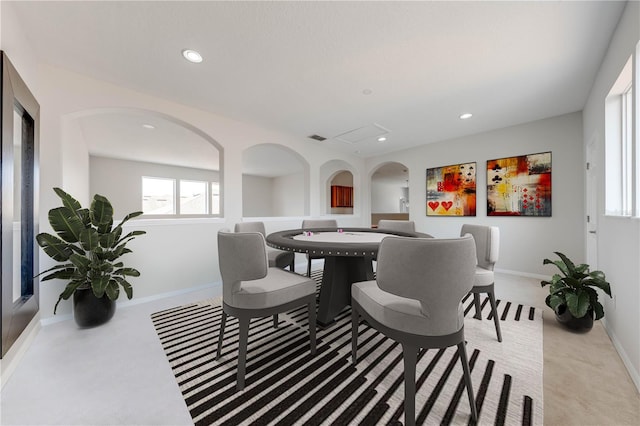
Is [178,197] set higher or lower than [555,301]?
higher

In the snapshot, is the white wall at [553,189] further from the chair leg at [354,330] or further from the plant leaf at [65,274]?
the plant leaf at [65,274]

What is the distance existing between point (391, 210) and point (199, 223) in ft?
30.1

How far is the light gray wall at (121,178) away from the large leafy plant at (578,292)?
335 inches

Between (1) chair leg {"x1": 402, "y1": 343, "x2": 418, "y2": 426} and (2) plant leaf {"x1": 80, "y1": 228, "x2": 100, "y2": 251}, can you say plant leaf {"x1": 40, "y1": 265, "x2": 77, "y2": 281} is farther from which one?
(1) chair leg {"x1": 402, "y1": 343, "x2": 418, "y2": 426}

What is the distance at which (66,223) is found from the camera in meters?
1.95

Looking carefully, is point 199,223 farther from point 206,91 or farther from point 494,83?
point 494,83

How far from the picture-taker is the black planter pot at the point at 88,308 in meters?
2.07

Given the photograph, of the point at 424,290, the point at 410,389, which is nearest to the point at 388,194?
the point at 424,290

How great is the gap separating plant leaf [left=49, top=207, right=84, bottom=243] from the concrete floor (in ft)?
2.76

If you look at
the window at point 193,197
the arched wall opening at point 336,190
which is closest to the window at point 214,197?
the window at point 193,197

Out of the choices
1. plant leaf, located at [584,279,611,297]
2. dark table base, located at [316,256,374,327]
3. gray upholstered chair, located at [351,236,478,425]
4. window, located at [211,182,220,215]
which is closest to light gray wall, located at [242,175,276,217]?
window, located at [211,182,220,215]

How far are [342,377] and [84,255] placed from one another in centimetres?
243

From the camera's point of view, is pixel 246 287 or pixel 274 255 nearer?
pixel 246 287

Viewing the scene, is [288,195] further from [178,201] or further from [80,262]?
[80,262]
